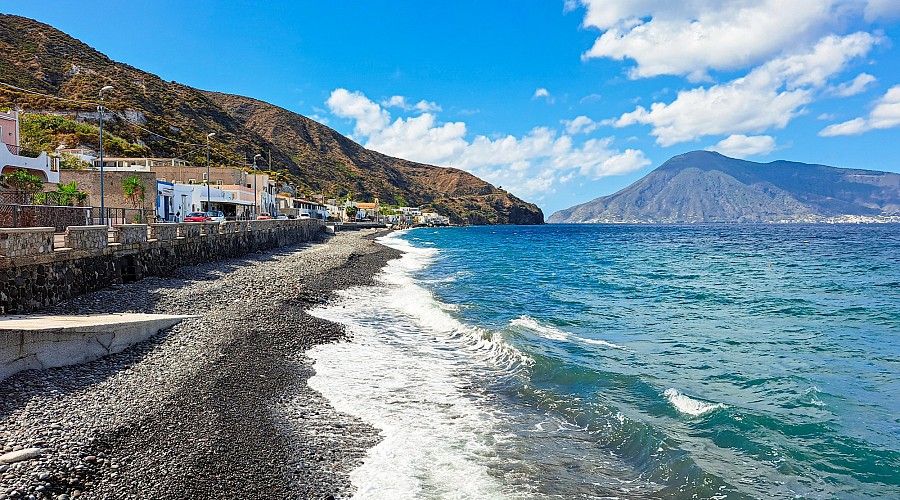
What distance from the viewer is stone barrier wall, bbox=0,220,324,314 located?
488 inches

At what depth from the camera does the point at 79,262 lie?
1557cm

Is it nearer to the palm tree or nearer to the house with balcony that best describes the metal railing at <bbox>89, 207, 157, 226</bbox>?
the palm tree

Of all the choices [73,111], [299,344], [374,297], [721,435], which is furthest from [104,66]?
[721,435]

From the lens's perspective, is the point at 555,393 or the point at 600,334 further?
the point at 600,334

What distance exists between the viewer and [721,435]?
8.98m

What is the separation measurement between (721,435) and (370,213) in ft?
501

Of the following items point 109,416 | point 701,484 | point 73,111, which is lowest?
point 701,484

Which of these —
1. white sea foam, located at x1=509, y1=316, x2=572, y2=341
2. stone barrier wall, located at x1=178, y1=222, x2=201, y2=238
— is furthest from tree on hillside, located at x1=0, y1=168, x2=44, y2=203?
white sea foam, located at x1=509, y1=316, x2=572, y2=341

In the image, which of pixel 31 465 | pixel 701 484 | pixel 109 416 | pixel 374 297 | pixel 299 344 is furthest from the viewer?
pixel 374 297

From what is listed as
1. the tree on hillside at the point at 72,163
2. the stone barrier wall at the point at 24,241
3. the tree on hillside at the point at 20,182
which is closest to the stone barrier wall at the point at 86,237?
the stone barrier wall at the point at 24,241

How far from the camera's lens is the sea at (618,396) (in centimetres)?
747

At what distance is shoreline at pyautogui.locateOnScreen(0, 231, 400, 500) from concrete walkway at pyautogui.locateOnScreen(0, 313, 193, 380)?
0.85ft

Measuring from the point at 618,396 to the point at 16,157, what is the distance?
36.0 metres

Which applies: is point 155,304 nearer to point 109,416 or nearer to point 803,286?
point 109,416
